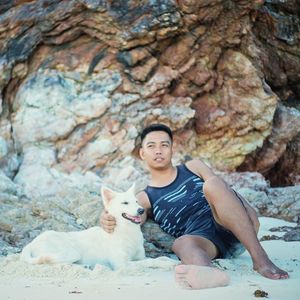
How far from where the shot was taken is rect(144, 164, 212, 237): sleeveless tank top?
4.06 metres

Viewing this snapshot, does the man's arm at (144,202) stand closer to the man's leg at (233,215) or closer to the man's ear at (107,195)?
the man's ear at (107,195)

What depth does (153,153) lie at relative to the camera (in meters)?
4.16

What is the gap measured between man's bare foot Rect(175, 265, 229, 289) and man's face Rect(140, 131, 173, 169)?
128cm

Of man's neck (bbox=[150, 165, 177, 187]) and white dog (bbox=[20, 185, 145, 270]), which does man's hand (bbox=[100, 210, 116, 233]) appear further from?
A: man's neck (bbox=[150, 165, 177, 187])

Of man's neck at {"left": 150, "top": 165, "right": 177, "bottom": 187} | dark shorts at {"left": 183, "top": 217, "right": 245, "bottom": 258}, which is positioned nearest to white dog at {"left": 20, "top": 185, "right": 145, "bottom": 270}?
man's neck at {"left": 150, "top": 165, "right": 177, "bottom": 187}

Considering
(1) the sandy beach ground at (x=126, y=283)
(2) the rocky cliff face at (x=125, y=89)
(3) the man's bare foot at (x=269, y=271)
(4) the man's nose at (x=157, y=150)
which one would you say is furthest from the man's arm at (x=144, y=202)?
(2) the rocky cliff face at (x=125, y=89)

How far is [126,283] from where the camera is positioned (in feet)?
9.86

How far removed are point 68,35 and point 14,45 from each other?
2.36 feet

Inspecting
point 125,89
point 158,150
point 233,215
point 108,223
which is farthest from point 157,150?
point 125,89

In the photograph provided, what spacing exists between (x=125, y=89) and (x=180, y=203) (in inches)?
142

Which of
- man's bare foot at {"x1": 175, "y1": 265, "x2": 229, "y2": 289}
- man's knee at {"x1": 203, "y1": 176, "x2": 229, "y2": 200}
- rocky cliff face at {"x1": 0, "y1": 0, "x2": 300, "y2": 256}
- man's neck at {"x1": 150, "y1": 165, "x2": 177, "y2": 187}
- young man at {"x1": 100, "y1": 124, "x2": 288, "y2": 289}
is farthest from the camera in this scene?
rocky cliff face at {"x1": 0, "y1": 0, "x2": 300, "y2": 256}

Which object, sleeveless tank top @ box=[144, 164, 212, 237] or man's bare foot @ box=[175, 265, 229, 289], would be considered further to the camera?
sleeveless tank top @ box=[144, 164, 212, 237]

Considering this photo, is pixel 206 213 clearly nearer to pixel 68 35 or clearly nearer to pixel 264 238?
pixel 264 238

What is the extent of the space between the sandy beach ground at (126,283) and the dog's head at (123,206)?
0.41 meters
